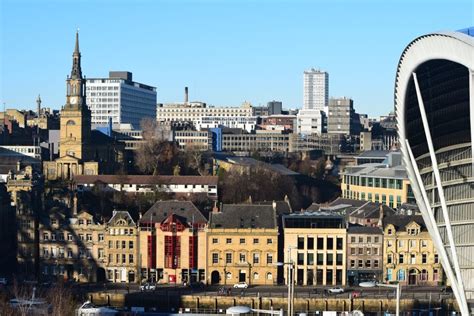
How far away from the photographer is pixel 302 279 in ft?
171

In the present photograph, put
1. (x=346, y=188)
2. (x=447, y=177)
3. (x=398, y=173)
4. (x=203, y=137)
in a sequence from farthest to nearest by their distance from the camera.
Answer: (x=203, y=137)
(x=346, y=188)
(x=398, y=173)
(x=447, y=177)

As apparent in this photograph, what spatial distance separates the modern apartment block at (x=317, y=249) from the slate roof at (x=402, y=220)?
2767mm

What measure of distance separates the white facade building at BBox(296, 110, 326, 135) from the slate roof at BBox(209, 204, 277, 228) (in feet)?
343

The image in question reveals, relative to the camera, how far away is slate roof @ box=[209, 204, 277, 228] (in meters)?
52.7

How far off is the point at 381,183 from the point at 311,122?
275 ft

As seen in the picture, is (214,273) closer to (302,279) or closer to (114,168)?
(302,279)

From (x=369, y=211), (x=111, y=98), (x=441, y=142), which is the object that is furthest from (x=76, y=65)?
(x=111, y=98)

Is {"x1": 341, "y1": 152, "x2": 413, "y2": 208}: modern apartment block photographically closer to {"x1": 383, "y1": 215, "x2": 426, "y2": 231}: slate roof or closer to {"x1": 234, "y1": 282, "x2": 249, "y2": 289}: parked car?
{"x1": 383, "y1": 215, "x2": 426, "y2": 231}: slate roof

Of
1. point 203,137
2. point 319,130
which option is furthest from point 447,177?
point 319,130

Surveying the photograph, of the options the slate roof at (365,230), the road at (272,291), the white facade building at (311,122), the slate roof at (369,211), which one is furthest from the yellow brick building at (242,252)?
the white facade building at (311,122)

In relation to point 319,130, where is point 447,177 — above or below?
below

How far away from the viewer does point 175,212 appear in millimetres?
53656

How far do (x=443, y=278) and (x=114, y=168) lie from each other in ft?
128

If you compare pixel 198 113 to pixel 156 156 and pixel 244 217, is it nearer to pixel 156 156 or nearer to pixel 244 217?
pixel 156 156
